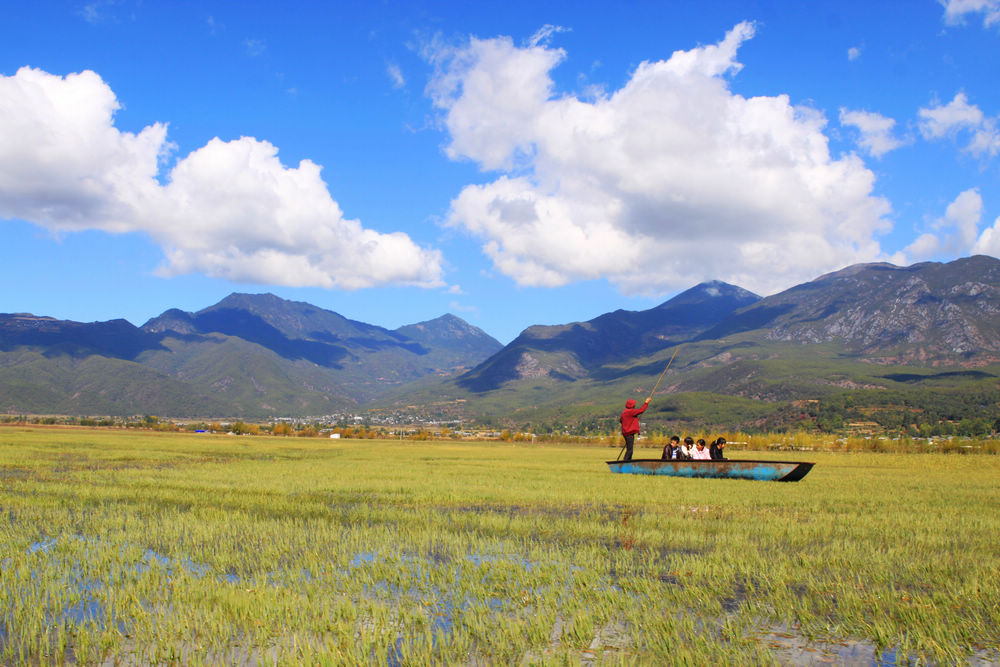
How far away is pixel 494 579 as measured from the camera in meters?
9.23

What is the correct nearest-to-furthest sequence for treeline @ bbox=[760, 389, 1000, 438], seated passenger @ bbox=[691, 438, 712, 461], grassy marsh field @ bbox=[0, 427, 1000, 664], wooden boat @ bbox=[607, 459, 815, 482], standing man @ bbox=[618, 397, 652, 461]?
grassy marsh field @ bbox=[0, 427, 1000, 664] < wooden boat @ bbox=[607, 459, 815, 482] < standing man @ bbox=[618, 397, 652, 461] < seated passenger @ bbox=[691, 438, 712, 461] < treeline @ bbox=[760, 389, 1000, 438]

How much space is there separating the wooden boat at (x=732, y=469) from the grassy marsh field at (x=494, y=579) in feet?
17.1

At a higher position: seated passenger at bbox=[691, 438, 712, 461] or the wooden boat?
seated passenger at bbox=[691, 438, 712, 461]

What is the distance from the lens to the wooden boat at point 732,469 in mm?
23469

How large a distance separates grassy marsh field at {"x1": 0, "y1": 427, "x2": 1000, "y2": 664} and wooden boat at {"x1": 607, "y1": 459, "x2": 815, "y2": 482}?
520 centimetres

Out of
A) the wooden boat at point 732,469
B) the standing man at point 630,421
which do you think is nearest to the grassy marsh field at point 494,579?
the wooden boat at point 732,469

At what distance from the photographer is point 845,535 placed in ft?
42.2

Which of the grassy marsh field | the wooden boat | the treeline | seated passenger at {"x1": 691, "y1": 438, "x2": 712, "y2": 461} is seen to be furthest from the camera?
the treeline

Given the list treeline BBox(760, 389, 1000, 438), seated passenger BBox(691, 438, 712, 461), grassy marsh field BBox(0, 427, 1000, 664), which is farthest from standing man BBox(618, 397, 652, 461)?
treeline BBox(760, 389, 1000, 438)

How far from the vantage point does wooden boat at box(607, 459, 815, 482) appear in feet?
77.0

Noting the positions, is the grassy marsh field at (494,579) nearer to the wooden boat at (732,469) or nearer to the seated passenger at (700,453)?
the wooden boat at (732,469)

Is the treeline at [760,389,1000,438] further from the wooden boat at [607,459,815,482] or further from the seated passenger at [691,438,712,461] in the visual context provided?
the wooden boat at [607,459,815,482]

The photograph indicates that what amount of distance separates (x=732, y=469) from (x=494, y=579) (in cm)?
1785

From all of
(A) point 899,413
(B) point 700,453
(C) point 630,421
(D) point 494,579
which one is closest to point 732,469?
(B) point 700,453
